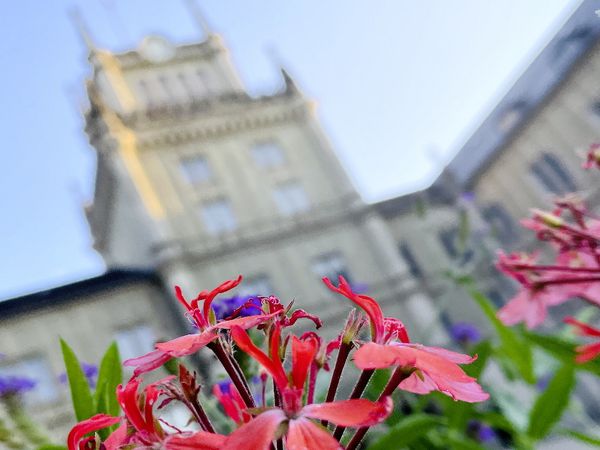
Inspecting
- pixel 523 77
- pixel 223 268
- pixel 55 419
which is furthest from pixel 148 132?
pixel 523 77

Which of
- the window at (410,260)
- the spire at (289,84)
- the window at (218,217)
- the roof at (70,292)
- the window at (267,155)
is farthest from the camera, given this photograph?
the spire at (289,84)

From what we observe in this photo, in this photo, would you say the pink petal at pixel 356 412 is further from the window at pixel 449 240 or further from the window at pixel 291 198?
the window at pixel 449 240

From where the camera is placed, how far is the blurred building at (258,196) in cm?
1565

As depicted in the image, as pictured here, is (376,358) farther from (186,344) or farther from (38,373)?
(38,373)

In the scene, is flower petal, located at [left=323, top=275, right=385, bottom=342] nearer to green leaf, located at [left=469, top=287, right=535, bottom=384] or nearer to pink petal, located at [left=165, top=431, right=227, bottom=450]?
pink petal, located at [left=165, top=431, right=227, bottom=450]

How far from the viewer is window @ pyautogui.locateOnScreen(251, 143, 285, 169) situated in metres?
19.0

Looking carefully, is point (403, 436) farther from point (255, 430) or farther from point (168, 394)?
point (255, 430)

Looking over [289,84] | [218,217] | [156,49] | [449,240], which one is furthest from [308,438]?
[156,49]

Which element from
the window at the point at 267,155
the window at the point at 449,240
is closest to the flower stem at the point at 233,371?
the window at the point at 267,155

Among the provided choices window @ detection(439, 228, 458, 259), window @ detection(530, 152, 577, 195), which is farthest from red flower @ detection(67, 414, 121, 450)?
window @ detection(439, 228, 458, 259)

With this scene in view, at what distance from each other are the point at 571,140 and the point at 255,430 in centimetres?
2004

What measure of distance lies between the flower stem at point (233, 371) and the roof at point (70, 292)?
1465cm

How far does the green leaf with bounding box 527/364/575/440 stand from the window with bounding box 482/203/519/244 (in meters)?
20.2

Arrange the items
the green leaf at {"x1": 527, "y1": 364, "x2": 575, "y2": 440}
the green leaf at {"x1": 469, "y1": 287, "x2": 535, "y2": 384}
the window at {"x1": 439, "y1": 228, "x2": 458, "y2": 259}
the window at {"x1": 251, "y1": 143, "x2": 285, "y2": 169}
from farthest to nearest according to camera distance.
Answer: the window at {"x1": 439, "y1": 228, "x2": 458, "y2": 259}, the window at {"x1": 251, "y1": 143, "x2": 285, "y2": 169}, the green leaf at {"x1": 469, "y1": 287, "x2": 535, "y2": 384}, the green leaf at {"x1": 527, "y1": 364, "x2": 575, "y2": 440}
